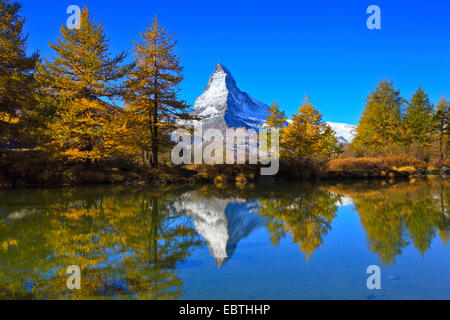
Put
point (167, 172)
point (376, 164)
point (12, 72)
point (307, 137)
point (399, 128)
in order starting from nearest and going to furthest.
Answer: point (12, 72) < point (167, 172) < point (307, 137) < point (376, 164) < point (399, 128)

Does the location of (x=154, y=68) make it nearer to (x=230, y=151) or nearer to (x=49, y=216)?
(x=230, y=151)

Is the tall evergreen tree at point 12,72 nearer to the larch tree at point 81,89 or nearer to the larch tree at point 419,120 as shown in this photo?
the larch tree at point 81,89

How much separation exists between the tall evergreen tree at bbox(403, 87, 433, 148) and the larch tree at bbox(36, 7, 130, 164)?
28989mm

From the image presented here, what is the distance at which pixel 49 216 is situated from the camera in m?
7.95

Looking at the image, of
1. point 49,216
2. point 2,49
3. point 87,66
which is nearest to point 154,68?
point 87,66

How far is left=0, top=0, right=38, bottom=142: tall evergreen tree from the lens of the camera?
14516 mm

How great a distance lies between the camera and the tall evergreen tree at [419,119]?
32.6m

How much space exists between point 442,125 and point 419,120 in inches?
174

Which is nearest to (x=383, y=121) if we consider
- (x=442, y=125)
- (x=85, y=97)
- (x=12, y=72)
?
(x=442, y=125)

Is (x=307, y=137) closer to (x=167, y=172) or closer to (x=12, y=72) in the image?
(x=167, y=172)

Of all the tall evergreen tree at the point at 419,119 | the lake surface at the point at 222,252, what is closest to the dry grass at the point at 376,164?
the tall evergreen tree at the point at 419,119

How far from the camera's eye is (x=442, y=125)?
A: 34906 mm
